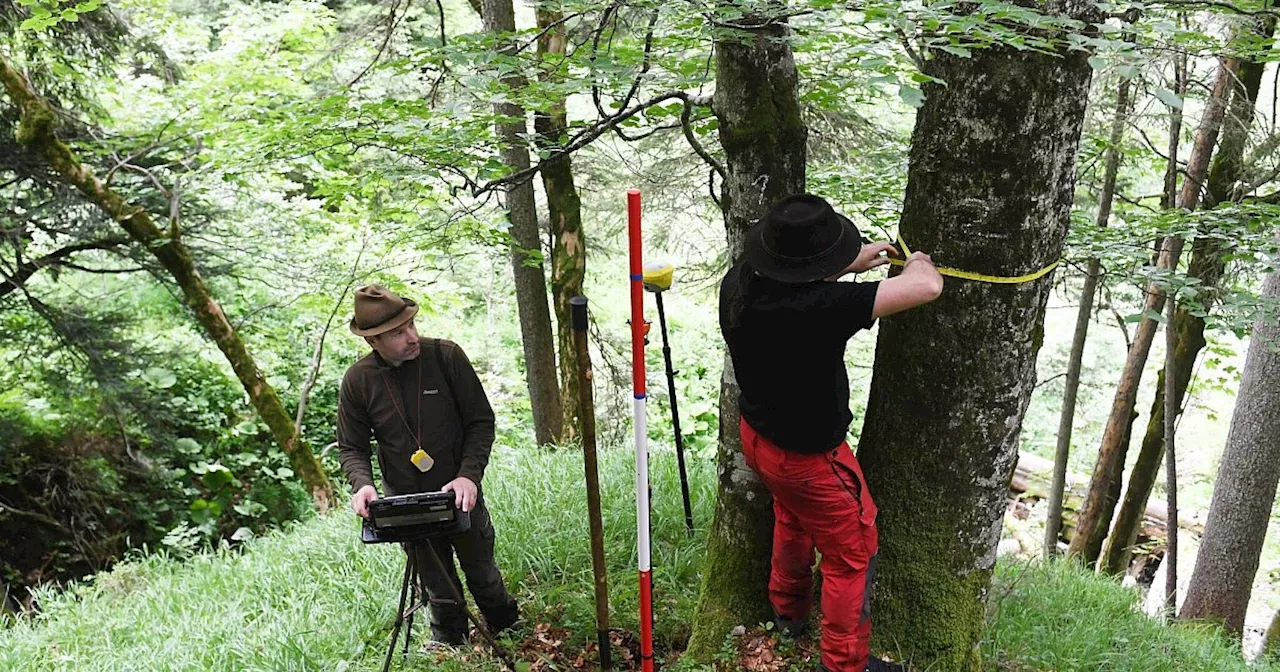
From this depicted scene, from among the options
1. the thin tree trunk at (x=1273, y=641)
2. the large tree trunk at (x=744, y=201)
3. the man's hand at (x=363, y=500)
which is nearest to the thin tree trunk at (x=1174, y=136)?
the large tree trunk at (x=744, y=201)

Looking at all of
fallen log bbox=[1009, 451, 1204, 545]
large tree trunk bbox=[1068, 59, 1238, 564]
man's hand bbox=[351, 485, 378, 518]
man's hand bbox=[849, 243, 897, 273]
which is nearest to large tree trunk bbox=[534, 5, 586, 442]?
man's hand bbox=[351, 485, 378, 518]

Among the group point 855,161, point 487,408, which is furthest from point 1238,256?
point 487,408

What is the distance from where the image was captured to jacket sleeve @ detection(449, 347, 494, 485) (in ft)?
10.8

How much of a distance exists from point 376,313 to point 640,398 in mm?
1178

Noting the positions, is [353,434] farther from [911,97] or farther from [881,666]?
[911,97]

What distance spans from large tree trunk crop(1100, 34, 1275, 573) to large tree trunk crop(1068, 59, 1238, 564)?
0.36ft

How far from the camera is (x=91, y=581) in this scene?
773 centimetres

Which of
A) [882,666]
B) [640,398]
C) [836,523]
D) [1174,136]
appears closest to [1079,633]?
[882,666]

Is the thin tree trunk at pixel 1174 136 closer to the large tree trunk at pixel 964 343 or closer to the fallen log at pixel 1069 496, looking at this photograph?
the large tree trunk at pixel 964 343

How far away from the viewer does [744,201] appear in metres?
3.08

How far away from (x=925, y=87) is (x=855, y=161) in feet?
13.1

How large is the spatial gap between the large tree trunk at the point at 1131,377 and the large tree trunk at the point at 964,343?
9.77ft

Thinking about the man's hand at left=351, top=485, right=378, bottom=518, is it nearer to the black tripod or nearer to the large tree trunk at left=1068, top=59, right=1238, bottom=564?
the black tripod

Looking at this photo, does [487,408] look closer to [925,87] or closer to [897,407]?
[897,407]
